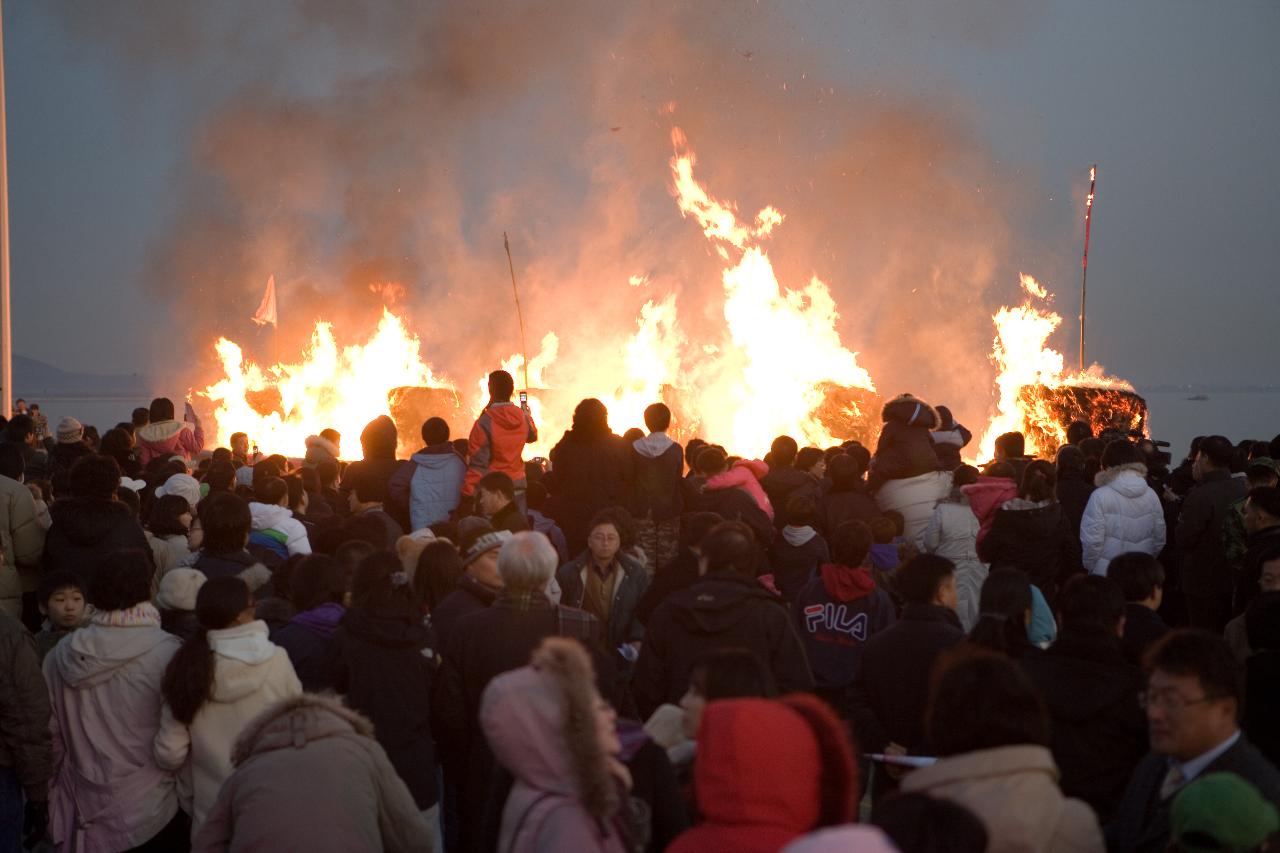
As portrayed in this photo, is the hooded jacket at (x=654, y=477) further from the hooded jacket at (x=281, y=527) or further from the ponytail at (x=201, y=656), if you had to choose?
the ponytail at (x=201, y=656)

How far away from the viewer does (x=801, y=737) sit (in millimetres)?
2822

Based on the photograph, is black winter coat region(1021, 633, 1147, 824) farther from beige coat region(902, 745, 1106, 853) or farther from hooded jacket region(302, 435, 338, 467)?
hooded jacket region(302, 435, 338, 467)

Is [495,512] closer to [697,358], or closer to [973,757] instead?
[973,757]

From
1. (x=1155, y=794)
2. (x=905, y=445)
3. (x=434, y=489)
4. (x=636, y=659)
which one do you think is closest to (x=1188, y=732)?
(x=1155, y=794)

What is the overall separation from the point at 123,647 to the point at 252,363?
80.3 feet

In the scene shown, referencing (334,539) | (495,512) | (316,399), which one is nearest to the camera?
(334,539)

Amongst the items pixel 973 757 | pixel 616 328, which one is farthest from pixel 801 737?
pixel 616 328

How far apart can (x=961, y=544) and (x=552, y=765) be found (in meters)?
4.70

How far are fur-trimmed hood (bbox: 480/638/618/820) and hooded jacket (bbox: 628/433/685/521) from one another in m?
4.95

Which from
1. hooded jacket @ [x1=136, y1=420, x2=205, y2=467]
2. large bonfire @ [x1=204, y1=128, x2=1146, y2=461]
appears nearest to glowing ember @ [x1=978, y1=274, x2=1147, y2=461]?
large bonfire @ [x1=204, y1=128, x2=1146, y2=461]

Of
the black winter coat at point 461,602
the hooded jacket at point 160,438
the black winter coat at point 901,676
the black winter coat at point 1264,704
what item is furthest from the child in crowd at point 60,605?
the hooded jacket at point 160,438

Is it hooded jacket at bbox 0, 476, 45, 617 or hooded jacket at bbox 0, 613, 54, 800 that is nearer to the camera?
hooded jacket at bbox 0, 613, 54, 800

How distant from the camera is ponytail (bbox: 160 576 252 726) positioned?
4594 millimetres

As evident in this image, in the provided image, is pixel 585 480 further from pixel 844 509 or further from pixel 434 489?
pixel 844 509
